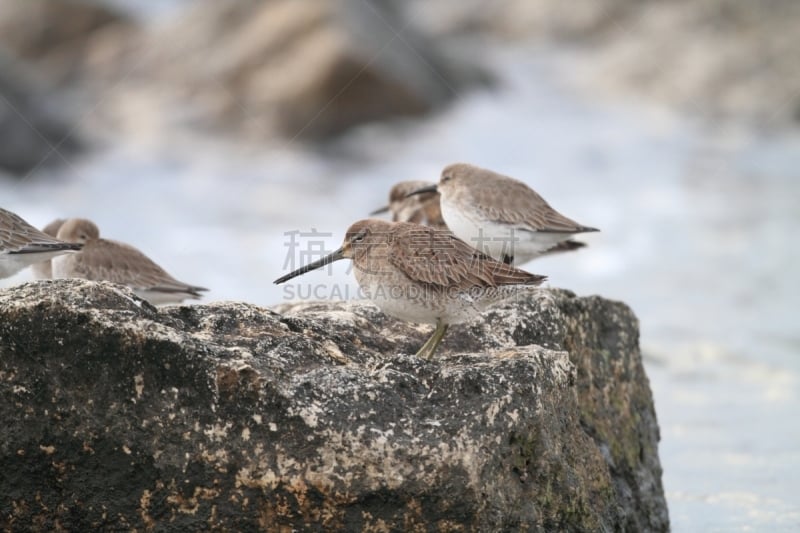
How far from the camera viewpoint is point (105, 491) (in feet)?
15.5

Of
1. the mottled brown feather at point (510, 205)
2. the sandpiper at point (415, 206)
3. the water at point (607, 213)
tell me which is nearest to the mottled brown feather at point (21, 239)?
the mottled brown feather at point (510, 205)

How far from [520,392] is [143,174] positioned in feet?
50.3

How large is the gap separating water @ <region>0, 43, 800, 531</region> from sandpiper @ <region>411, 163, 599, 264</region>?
217 centimetres

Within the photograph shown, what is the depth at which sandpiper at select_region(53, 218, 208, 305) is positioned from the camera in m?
8.97

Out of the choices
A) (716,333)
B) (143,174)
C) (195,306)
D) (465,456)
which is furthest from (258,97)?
(465,456)

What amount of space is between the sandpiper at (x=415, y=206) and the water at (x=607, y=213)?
6.29ft

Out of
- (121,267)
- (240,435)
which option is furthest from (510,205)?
(240,435)

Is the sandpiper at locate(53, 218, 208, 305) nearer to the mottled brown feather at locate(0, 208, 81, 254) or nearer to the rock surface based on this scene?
the mottled brown feather at locate(0, 208, 81, 254)

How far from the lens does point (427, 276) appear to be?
6.00 meters

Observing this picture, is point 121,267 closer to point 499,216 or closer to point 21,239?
point 21,239

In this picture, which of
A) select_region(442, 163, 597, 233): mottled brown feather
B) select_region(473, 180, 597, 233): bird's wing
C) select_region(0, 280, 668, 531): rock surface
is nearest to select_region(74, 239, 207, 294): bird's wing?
select_region(442, 163, 597, 233): mottled brown feather

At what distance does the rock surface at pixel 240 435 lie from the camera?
4.61 m

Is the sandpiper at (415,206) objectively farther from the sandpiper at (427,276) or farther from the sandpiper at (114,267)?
the sandpiper at (427,276)

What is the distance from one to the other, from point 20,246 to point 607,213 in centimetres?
1233
